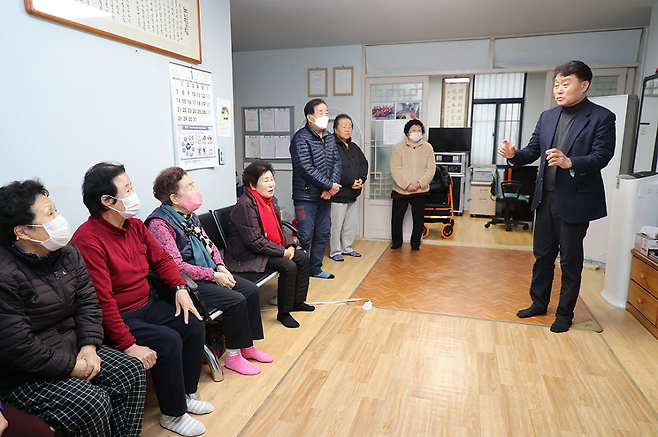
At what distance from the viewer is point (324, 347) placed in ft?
9.30

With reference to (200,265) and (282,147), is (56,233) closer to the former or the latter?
(200,265)

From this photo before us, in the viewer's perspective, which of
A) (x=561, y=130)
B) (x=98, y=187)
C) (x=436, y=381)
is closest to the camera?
(x=98, y=187)

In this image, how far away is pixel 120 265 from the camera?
6.56 feet

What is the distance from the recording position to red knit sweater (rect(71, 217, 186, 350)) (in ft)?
6.16

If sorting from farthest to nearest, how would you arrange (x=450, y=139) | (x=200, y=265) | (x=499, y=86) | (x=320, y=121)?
(x=499, y=86)
(x=450, y=139)
(x=320, y=121)
(x=200, y=265)

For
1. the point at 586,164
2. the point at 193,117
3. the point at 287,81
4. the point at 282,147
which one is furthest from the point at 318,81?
the point at 586,164

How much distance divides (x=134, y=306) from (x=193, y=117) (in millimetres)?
1634

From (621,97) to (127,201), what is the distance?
475 cm

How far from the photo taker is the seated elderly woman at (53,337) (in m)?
1.48

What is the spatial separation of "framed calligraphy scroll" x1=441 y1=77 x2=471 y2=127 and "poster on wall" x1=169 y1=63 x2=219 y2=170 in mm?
6733

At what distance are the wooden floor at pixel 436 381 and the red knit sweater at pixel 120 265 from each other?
555 mm

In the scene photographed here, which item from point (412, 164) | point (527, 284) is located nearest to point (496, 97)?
point (412, 164)

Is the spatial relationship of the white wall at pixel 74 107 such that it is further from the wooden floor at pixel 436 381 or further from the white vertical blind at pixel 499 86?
the white vertical blind at pixel 499 86

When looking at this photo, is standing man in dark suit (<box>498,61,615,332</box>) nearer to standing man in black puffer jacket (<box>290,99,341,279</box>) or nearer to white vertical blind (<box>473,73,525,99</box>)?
standing man in black puffer jacket (<box>290,99,341,279</box>)
